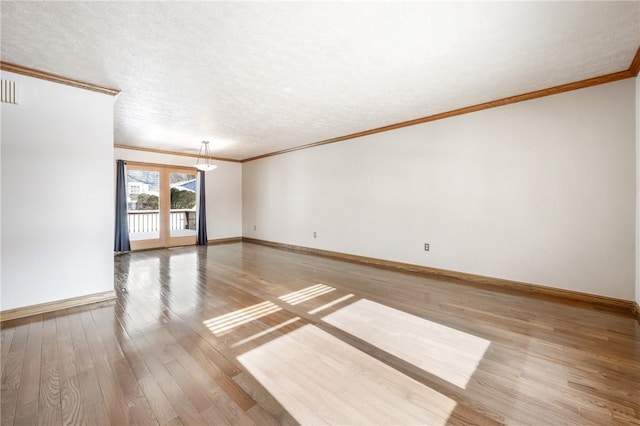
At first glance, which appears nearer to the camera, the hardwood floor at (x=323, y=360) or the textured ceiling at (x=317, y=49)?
the hardwood floor at (x=323, y=360)

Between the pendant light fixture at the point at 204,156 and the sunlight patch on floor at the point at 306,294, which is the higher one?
the pendant light fixture at the point at 204,156

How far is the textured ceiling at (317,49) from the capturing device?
2.07 m

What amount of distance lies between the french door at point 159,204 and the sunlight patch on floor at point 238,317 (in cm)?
540

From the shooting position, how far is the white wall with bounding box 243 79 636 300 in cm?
319

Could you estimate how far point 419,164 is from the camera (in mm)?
4742

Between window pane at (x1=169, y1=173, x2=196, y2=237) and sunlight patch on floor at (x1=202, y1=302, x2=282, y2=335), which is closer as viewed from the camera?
sunlight patch on floor at (x1=202, y1=302, x2=282, y2=335)

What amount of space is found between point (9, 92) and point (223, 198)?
5.75 meters

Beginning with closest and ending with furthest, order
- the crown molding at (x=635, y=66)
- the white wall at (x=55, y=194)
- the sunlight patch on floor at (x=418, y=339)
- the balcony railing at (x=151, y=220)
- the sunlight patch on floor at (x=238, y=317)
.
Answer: the sunlight patch on floor at (x=418, y=339) < the sunlight patch on floor at (x=238, y=317) < the crown molding at (x=635, y=66) < the white wall at (x=55, y=194) < the balcony railing at (x=151, y=220)

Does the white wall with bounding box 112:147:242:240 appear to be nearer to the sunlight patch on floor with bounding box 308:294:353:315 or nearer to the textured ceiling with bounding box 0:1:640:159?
the textured ceiling with bounding box 0:1:640:159

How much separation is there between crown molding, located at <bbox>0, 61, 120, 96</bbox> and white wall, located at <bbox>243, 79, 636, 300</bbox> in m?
4.09

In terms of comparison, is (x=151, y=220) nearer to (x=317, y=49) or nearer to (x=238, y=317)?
(x=238, y=317)

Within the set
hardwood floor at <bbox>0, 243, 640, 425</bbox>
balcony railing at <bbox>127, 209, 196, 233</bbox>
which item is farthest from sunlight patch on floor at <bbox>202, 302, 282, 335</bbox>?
→ balcony railing at <bbox>127, 209, 196, 233</bbox>

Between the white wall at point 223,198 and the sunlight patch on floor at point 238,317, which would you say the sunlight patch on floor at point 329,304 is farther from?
the white wall at point 223,198

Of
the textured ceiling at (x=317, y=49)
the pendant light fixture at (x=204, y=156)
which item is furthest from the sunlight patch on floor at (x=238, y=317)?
the pendant light fixture at (x=204, y=156)
